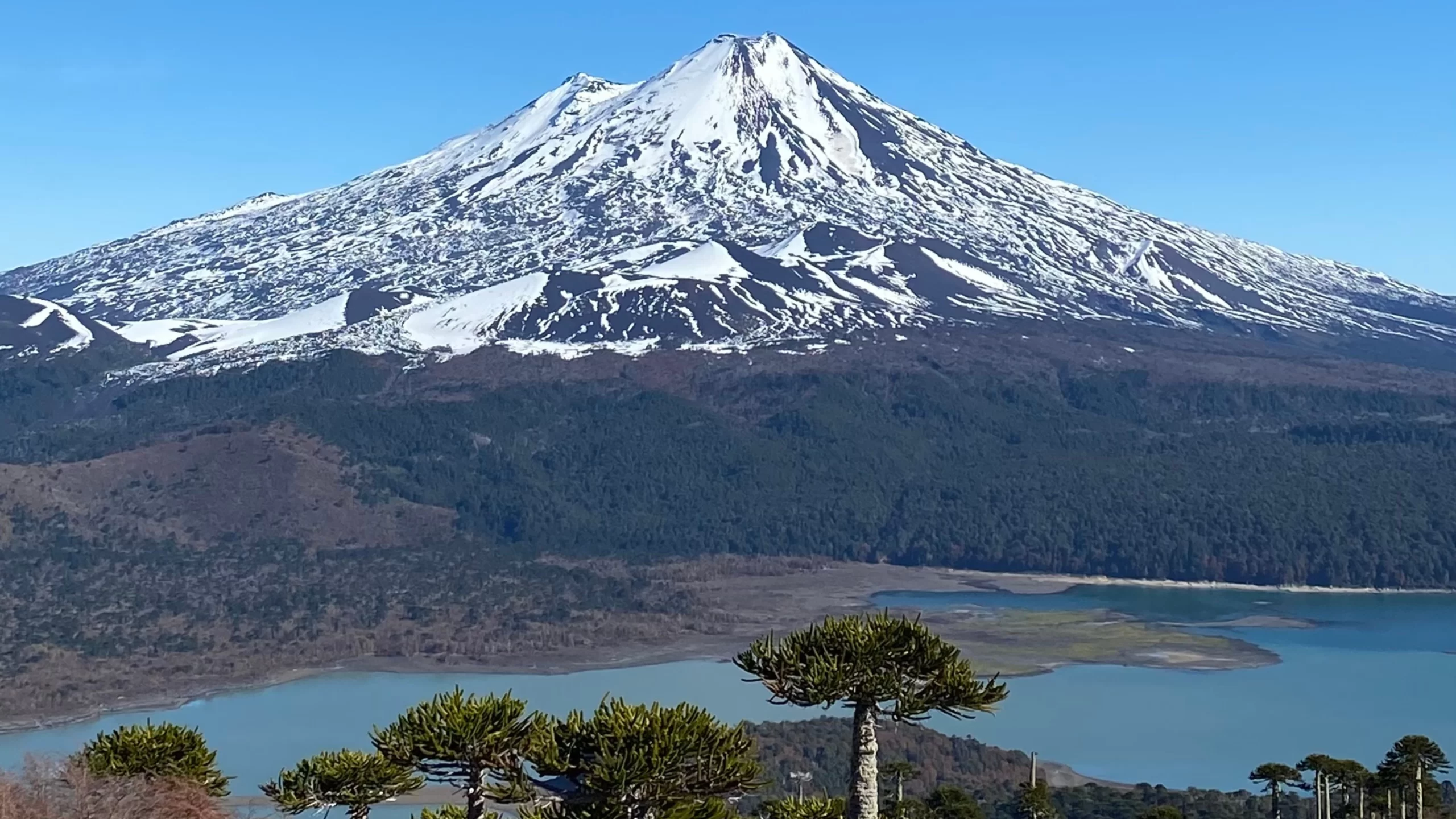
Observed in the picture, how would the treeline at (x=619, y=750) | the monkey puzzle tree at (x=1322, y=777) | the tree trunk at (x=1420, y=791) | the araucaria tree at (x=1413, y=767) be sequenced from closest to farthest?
the treeline at (x=619, y=750) < the tree trunk at (x=1420, y=791) < the araucaria tree at (x=1413, y=767) < the monkey puzzle tree at (x=1322, y=777)

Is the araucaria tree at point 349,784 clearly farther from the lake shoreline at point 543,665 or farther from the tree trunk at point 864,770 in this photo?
the lake shoreline at point 543,665

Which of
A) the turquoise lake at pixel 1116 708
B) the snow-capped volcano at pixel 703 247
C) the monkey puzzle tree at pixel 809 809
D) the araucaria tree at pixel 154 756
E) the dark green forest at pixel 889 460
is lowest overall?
the turquoise lake at pixel 1116 708

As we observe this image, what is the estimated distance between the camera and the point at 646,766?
47.1ft

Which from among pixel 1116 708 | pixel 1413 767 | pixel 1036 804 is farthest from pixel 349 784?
pixel 1116 708

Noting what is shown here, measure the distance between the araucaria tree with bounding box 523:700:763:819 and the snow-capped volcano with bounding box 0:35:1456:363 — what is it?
394 feet

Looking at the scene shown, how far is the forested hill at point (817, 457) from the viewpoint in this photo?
344ft

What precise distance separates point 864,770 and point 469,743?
10.7ft

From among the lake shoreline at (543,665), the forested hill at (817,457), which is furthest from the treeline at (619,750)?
the forested hill at (817,457)

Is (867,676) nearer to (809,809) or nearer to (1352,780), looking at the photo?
(809,809)

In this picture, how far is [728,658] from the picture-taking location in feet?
252

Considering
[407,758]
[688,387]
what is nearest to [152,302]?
[688,387]

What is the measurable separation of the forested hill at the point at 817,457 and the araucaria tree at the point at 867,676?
88.6 meters

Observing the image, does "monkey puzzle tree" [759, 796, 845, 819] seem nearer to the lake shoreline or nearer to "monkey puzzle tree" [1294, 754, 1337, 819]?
"monkey puzzle tree" [1294, 754, 1337, 819]

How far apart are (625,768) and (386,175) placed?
169197 millimetres
